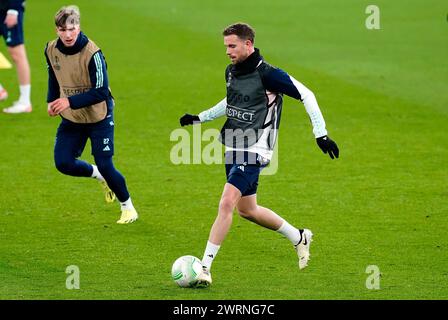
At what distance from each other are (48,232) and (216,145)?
4.08 m

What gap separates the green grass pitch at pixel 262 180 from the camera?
932cm

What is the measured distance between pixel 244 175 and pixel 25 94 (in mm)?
8431

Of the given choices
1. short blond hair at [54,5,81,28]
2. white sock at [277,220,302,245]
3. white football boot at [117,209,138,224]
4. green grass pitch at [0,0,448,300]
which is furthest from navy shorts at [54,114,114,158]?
white sock at [277,220,302,245]

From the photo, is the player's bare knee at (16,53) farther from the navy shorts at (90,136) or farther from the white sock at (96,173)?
the navy shorts at (90,136)

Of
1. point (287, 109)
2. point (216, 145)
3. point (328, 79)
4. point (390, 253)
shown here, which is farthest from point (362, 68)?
point (390, 253)

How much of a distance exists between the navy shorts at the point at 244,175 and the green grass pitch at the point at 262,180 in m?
0.78

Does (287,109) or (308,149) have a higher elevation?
(287,109)

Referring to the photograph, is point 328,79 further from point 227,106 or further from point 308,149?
point 227,106

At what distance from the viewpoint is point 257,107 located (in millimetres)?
9289

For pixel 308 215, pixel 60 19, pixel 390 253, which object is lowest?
pixel 390 253

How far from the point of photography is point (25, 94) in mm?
16859

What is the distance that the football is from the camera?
8.82 meters

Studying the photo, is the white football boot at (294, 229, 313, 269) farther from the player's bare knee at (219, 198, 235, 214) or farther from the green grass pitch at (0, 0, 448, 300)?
the player's bare knee at (219, 198, 235, 214)

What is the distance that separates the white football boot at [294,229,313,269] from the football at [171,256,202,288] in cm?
112
